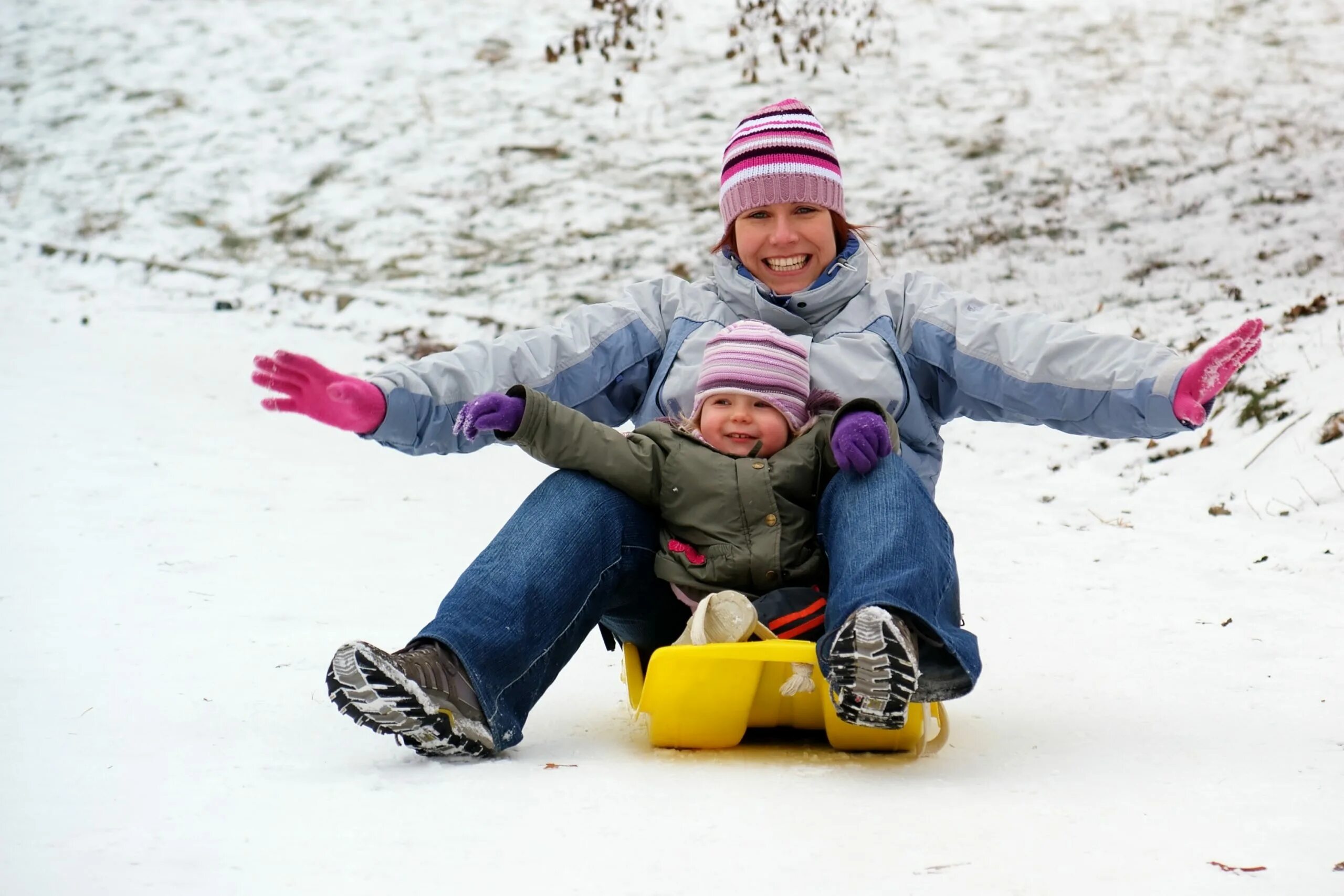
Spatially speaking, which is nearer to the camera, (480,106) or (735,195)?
(735,195)

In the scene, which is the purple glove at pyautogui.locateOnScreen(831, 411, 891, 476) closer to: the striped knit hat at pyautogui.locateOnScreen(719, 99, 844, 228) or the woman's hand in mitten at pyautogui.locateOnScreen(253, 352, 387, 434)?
the striped knit hat at pyautogui.locateOnScreen(719, 99, 844, 228)

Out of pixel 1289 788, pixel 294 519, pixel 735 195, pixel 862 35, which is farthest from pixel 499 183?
pixel 1289 788

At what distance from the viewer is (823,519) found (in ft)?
7.94

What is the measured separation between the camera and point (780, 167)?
2857 mm

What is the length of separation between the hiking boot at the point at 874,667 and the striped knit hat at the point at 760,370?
61cm

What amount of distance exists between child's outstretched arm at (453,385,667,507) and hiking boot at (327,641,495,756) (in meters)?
0.39

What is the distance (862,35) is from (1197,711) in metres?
8.33

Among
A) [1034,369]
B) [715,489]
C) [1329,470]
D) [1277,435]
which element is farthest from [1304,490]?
[715,489]

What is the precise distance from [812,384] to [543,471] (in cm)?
308

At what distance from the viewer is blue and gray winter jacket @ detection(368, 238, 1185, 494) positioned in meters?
2.47

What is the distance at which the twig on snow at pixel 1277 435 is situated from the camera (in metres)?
4.66

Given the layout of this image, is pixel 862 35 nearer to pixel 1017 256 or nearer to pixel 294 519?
pixel 1017 256

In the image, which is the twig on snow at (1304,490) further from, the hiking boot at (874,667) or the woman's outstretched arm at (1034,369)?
the hiking boot at (874,667)

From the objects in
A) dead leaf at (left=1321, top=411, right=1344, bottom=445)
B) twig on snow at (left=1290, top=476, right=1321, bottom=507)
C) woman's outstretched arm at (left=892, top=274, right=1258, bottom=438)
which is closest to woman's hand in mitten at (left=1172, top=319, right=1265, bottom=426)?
woman's outstretched arm at (left=892, top=274, right=1258, bottom=438)
